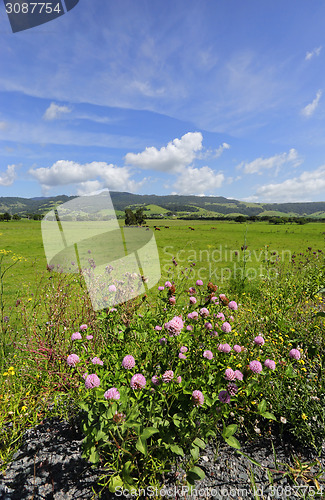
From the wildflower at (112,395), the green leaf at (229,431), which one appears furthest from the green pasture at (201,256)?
the green leaf at (229,431)

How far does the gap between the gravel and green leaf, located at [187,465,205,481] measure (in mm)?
369

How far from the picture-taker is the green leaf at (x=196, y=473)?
1682 millimetres

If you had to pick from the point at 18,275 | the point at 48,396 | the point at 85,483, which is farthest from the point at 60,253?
the point at 18,275

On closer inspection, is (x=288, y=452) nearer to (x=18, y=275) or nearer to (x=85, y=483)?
(x=85, y=483)

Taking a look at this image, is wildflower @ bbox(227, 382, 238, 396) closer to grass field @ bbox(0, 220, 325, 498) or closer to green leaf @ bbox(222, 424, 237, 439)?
grass field @ bbox(0, 220, 325, 498)

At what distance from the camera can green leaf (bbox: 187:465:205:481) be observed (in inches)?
66.2

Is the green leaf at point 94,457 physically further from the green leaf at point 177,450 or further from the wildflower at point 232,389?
the wildflower at point 232,389

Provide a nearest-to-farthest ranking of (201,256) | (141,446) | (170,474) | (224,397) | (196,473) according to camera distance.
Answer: (141,446) → (196,473) → (224,397) → (170,474) → (201,256)

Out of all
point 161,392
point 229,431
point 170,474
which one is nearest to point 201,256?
point 170,474

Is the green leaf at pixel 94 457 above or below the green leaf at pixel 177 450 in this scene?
above

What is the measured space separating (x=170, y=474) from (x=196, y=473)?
23.3 inches

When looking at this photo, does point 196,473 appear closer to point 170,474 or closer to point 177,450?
point 177,450

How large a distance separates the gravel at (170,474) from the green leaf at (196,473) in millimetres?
369

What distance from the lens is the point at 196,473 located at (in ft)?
5.62
